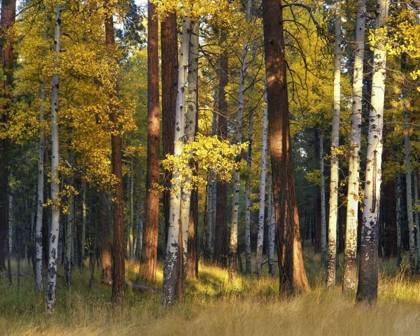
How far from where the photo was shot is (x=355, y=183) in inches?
460

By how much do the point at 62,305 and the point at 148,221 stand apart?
4.82 metres

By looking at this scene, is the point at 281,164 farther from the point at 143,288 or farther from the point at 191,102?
the point at 143,288

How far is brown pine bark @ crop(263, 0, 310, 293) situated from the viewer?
34.6 ft

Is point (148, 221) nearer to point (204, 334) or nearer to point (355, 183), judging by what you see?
point (355, 183)

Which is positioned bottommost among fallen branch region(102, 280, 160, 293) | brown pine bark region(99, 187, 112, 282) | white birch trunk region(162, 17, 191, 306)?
fallen branch region(102, 280, 160, 293)

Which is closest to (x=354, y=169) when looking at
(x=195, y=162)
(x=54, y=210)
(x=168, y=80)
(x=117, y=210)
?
(x=195, y=162)

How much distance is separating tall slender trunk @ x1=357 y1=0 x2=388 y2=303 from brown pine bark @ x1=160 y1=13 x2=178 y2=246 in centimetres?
490

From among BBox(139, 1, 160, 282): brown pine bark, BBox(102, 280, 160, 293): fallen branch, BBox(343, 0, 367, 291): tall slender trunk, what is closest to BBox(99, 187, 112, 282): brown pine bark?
BBox(139, 1, 160, 282): brown pine bark

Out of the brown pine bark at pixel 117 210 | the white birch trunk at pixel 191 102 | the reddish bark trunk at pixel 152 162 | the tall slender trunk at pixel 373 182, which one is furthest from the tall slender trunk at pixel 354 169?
the reddish bark trunk at pixel 152 162

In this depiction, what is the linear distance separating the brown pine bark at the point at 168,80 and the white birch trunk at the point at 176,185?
265cm

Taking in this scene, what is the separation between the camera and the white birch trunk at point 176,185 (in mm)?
9203

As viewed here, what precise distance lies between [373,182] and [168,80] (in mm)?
6127

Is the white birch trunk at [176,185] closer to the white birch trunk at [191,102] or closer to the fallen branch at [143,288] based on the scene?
the white birch trunk at [191,102]

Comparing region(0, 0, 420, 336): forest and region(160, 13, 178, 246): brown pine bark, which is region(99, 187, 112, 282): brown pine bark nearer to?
region(0, 0, 420, 336): forest
